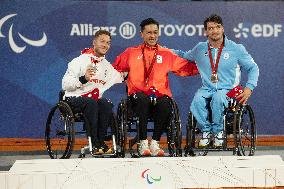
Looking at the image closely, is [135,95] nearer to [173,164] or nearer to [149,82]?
[149,82]

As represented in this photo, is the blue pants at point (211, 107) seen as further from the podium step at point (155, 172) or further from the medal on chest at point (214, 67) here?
the podium step at point (155, 172)

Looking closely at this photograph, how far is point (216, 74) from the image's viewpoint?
4773 millimetres

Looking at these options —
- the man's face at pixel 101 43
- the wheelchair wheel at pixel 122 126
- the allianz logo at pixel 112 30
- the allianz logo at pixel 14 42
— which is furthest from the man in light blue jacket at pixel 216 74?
the allianz logo at pixel 14 42

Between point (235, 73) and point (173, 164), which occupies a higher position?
point (235, 73)

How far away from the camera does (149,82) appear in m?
4.78

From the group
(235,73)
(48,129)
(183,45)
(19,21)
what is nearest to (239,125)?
(235,73)

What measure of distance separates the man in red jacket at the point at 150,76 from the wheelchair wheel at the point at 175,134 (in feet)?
0.19

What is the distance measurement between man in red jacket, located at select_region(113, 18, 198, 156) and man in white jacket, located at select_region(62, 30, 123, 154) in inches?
5.9

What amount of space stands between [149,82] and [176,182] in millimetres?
2497

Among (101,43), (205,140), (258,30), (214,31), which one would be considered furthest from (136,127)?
(258,30)

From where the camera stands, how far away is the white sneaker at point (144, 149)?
4458mm

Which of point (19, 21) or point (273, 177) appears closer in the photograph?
point (273, 177)

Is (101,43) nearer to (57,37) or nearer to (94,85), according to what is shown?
(94,85)

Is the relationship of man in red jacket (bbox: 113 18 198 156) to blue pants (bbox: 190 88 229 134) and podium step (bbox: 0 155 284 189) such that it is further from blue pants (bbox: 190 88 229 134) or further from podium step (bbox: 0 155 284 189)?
podium step (bbox: 0 155 284 189)
